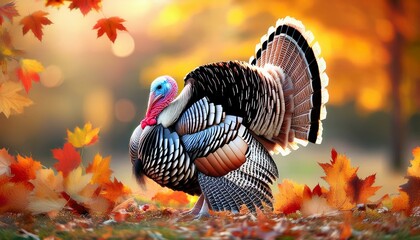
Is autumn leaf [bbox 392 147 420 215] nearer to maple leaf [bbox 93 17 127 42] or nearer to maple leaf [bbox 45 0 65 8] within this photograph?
maple leaf [bbox 93 17 127 42]

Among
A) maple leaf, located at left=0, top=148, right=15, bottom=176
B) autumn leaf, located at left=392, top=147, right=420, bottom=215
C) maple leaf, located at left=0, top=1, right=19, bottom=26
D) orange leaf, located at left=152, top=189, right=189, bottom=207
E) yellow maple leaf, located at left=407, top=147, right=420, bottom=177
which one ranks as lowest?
autumn leaf, located at left=392, top=147, right=420, bottom=215

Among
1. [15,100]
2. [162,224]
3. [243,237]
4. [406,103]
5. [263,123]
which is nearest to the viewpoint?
[243,237]

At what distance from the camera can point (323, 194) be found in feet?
11.0

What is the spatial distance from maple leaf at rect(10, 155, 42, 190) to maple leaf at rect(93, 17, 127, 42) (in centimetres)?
86

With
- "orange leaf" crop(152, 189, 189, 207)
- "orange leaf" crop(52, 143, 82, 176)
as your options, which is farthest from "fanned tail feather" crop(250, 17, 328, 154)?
"orange leaf" crop(52, 143, 82, 176)

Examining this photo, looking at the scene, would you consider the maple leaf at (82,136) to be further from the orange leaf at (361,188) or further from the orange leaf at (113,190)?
the orange leaf at (361,188)

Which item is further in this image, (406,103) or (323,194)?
(406,103)

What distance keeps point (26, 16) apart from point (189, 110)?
101 cm

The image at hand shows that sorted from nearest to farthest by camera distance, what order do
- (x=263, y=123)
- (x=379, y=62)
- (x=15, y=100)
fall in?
→ 1. (x=15, y=100)
2. (x=263, y=123)
3. (x=379, y=62)

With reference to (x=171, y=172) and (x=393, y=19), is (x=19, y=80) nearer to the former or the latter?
(x=171, y=172)

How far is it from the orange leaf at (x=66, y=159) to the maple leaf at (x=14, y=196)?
233 mm

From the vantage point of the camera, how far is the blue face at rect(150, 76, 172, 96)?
3398mm

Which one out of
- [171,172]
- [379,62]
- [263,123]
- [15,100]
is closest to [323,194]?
[263,123]

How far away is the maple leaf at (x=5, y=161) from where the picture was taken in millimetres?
3445
